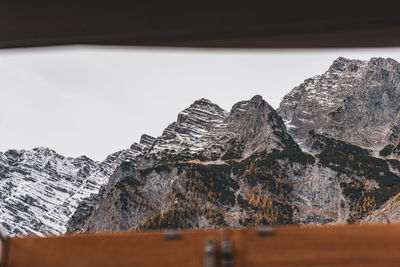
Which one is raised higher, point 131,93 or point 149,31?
point 131,93

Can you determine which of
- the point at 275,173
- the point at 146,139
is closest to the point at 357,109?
the point at 275,173

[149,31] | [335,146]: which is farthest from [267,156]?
[149,31]

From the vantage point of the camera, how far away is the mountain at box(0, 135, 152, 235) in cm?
17188

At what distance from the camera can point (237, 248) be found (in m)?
1.53

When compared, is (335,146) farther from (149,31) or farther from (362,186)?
(149,31)

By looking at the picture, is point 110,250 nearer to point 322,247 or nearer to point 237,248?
point 237,248

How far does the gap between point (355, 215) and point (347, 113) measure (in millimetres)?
38896

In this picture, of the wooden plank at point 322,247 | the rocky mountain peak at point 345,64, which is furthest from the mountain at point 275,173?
the wooden plank at point 322,247

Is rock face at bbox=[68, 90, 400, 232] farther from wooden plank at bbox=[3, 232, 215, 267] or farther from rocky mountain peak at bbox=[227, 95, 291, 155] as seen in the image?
wooden plank at bbox=[3, 232, 215, 267]

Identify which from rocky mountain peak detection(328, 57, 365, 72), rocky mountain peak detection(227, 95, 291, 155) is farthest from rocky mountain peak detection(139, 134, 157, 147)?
rocky mountain peak detection(328, 57, 365, 72)

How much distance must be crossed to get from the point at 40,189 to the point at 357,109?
142688 millimetres

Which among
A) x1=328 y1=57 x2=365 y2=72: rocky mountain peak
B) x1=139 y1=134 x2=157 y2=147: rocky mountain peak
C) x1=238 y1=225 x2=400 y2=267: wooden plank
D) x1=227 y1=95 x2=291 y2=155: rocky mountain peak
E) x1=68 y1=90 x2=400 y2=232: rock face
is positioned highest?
x1=328 y1=57 x2=365 y2=72: rocky mountain peak

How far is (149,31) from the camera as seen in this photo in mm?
A: 2424

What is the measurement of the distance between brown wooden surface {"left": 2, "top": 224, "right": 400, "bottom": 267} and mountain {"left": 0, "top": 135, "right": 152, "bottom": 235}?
544 ft
